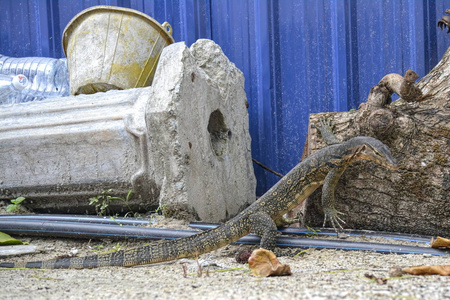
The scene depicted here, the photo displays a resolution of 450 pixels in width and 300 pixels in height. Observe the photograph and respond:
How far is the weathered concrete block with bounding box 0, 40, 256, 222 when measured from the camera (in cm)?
388

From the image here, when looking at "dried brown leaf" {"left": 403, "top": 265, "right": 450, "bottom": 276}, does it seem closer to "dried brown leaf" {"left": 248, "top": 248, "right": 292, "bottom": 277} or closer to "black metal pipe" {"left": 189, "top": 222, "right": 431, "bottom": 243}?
"dried brown leaf" {"left": 248, "top": 248, "right": 292, "bottom": 277}

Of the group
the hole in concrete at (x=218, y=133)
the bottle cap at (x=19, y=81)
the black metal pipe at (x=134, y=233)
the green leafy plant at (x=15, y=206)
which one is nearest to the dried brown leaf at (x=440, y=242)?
the black metal pipe at (x=134, y=233)

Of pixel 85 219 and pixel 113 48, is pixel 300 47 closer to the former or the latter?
pixel 113 48

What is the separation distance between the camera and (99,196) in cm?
426

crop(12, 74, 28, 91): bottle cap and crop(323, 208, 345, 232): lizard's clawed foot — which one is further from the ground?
crop(12, 74, 28, 91): bottle cap

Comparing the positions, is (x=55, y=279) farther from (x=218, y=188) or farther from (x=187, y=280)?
(x=218, y=188)

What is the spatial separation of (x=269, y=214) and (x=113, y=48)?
8.19ft

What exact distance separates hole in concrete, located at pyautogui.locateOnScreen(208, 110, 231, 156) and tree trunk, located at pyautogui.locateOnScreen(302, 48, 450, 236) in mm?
1501

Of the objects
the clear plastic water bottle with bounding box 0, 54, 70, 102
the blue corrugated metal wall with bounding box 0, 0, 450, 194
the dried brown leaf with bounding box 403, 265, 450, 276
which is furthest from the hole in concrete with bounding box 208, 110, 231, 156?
the dried brown leaf with bounding box 403, 265, 450, 276

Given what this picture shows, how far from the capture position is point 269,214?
366 centimetres

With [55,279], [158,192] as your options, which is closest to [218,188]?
[158,192]

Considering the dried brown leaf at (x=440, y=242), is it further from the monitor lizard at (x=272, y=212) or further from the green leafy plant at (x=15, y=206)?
the green leafy plant at (x=15, y=206)

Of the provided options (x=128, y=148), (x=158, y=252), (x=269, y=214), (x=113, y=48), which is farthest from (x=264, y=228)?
(x=113, y=48)

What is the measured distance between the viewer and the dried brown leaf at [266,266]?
2404 mm
